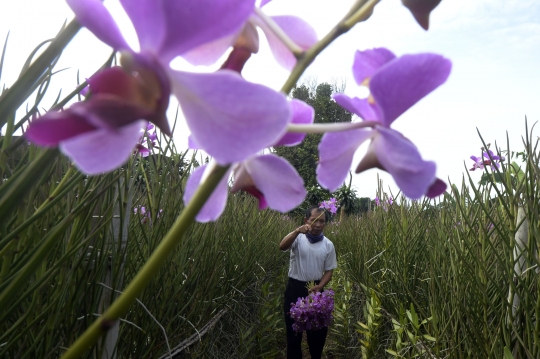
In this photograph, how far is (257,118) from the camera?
139 millimetres

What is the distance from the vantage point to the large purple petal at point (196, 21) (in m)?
0.15

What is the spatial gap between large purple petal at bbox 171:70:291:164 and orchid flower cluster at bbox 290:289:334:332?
3143 millimetres

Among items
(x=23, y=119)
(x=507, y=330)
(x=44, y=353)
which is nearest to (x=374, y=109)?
(x=23, y=119)

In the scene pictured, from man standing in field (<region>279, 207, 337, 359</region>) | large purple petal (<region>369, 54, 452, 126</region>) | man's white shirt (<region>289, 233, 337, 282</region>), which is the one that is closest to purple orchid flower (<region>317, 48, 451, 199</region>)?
large purple petal (<region>369, 54, 452, 126</region>)

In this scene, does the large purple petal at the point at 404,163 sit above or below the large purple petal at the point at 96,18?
above

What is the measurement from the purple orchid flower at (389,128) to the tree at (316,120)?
48.1 feet

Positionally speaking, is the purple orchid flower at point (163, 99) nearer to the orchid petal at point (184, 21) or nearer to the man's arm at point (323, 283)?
the orchid petal at point (184, 21)

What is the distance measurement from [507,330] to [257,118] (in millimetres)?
1343

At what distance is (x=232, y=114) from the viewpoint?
0.14m

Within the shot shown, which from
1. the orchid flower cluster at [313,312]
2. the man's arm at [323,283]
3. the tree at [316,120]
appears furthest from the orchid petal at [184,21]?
the tree at [316,120]

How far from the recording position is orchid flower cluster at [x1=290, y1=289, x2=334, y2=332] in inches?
123

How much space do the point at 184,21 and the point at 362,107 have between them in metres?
0.10

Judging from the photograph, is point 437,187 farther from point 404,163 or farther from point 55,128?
point 55,128

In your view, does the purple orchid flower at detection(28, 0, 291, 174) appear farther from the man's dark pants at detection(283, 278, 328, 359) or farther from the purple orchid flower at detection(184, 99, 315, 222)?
the man's dark pants at detection(283, 278, 328, 359)
